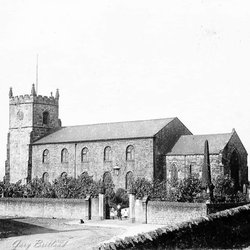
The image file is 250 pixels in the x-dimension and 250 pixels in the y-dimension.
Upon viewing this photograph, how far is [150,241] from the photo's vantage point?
41.6 feet


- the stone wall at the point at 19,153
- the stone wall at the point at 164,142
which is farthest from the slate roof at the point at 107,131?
the stone wall at the point at 19,153

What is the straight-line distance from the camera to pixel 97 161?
5475 cm

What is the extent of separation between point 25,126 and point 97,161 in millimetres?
12014

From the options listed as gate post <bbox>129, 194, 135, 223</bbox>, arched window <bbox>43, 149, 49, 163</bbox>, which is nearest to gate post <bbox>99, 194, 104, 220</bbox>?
gate post <bbox>129, 194, 135, 223</bbox>

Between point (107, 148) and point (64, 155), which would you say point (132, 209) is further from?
point (64, 155)

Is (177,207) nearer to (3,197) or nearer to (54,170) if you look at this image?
(3,197)

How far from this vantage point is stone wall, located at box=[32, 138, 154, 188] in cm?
5147

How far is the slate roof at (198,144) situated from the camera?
5051cm

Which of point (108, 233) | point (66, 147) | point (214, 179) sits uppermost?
point (66, 147)

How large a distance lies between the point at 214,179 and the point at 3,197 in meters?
19.1

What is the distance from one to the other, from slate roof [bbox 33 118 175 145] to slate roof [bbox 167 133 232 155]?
2.72 meters

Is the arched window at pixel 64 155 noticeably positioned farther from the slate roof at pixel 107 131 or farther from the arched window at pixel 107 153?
the arched window at pixel 107 153

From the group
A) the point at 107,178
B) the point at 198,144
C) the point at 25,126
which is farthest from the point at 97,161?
the point at 25,126

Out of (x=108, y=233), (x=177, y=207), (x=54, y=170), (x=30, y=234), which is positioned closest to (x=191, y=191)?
(x=177, y=207)
